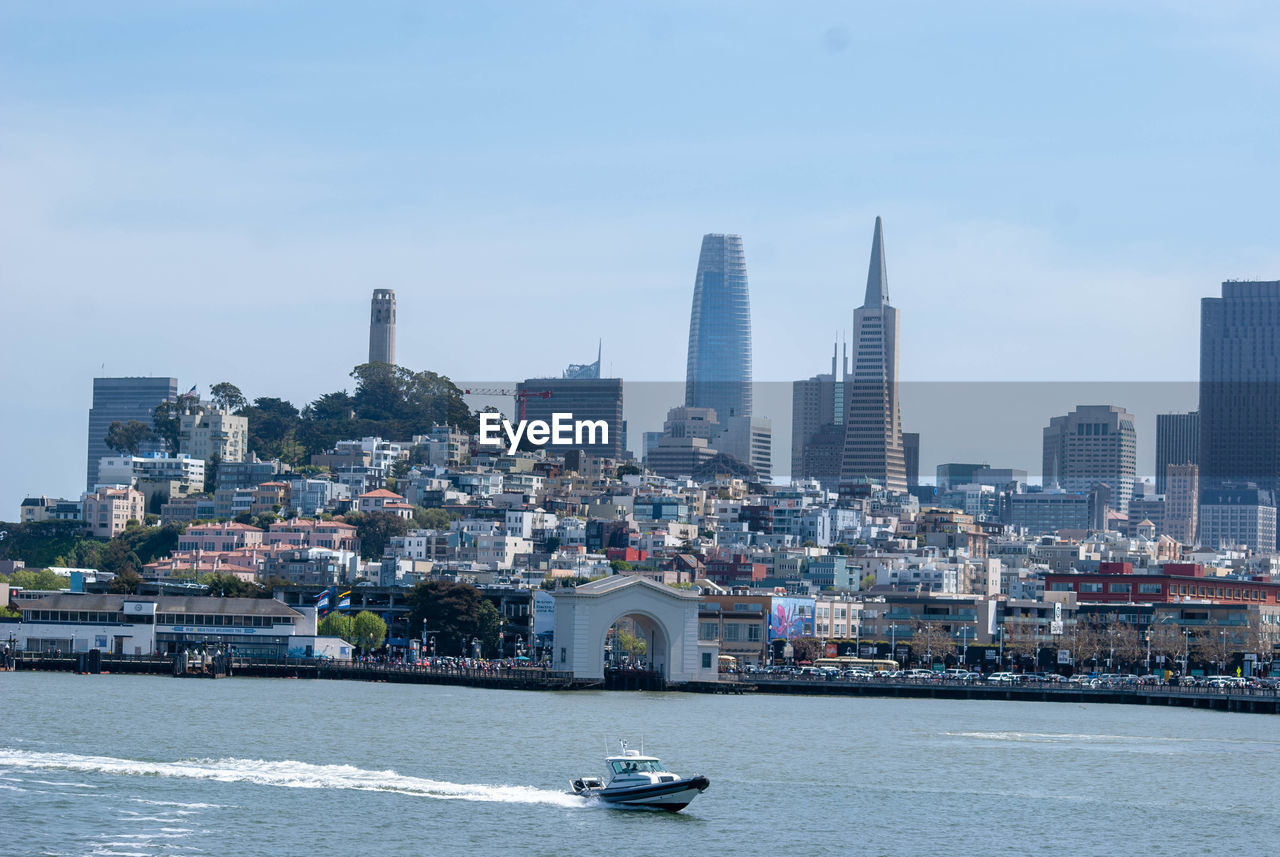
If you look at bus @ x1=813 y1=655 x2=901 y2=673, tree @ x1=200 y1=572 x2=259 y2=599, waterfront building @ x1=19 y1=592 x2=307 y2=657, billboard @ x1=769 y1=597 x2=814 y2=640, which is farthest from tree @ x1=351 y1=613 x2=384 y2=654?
bus @ x1=813 y1=655 x2=901 y2=673

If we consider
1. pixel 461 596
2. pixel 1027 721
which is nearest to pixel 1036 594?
pixel 461 596

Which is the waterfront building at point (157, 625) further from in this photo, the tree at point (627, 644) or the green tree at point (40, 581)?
the green tree at point (40, 581)

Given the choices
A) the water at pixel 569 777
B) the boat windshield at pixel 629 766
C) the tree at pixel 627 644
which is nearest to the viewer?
the water at pixel 569 777

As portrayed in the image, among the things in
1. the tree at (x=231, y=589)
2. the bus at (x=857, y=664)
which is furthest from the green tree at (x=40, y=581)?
the bus at (x=857, y=664)

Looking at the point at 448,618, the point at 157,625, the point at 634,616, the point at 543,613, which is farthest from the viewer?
the point at 543,613

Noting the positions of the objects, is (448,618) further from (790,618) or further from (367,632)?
(790,618)

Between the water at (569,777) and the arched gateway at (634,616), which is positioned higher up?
the arched gateway at (634,616)

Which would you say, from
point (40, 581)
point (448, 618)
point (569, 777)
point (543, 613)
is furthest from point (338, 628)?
point (569, 777)
